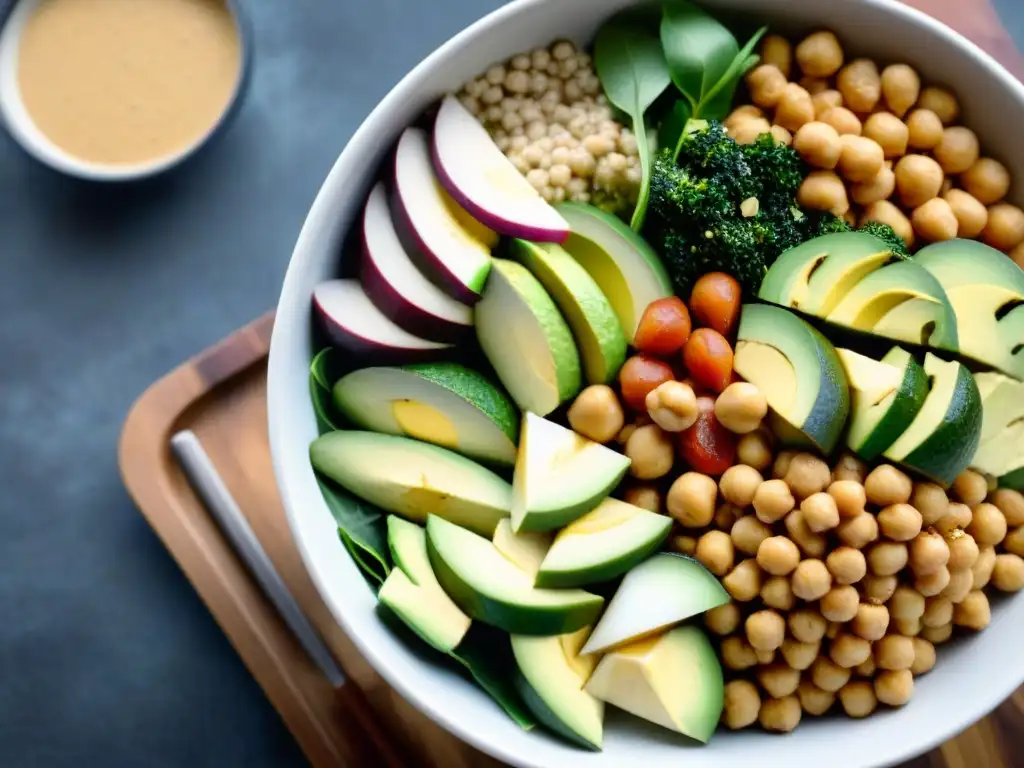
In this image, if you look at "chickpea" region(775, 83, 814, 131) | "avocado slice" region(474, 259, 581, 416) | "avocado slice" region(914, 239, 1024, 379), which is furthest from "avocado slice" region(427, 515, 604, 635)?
"chickpea" region(775, 83, 814, 131)

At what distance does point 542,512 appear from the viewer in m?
1.35

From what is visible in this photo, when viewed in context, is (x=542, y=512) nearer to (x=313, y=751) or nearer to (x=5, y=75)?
(x=313, y=751)

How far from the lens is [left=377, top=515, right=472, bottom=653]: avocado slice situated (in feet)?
4.48

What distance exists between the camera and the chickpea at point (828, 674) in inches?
54.8

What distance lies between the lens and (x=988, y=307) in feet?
4.58

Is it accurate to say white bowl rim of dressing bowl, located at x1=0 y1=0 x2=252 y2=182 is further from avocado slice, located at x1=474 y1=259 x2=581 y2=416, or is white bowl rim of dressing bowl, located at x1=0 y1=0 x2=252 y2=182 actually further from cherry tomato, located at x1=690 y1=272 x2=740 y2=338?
cherry tomato, located at x1=690 y1=272 x2=740 y2=338

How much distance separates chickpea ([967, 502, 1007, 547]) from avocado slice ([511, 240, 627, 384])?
1.82ft

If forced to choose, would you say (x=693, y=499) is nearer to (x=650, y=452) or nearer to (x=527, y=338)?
(x=650, y=452)

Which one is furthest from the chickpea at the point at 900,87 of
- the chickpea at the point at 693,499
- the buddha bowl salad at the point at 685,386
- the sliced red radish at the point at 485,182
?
the chickpea at the point at 693,499

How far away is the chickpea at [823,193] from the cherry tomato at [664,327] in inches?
10.6

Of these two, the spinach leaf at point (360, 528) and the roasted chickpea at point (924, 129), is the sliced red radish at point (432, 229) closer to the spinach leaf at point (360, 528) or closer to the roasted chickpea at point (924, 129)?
the spinach leaf at point (360, 528)

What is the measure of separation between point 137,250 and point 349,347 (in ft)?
2.36

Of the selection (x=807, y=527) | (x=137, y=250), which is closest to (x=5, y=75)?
(x=137, y=250)

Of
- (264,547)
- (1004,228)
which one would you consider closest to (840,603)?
(1004,228)
